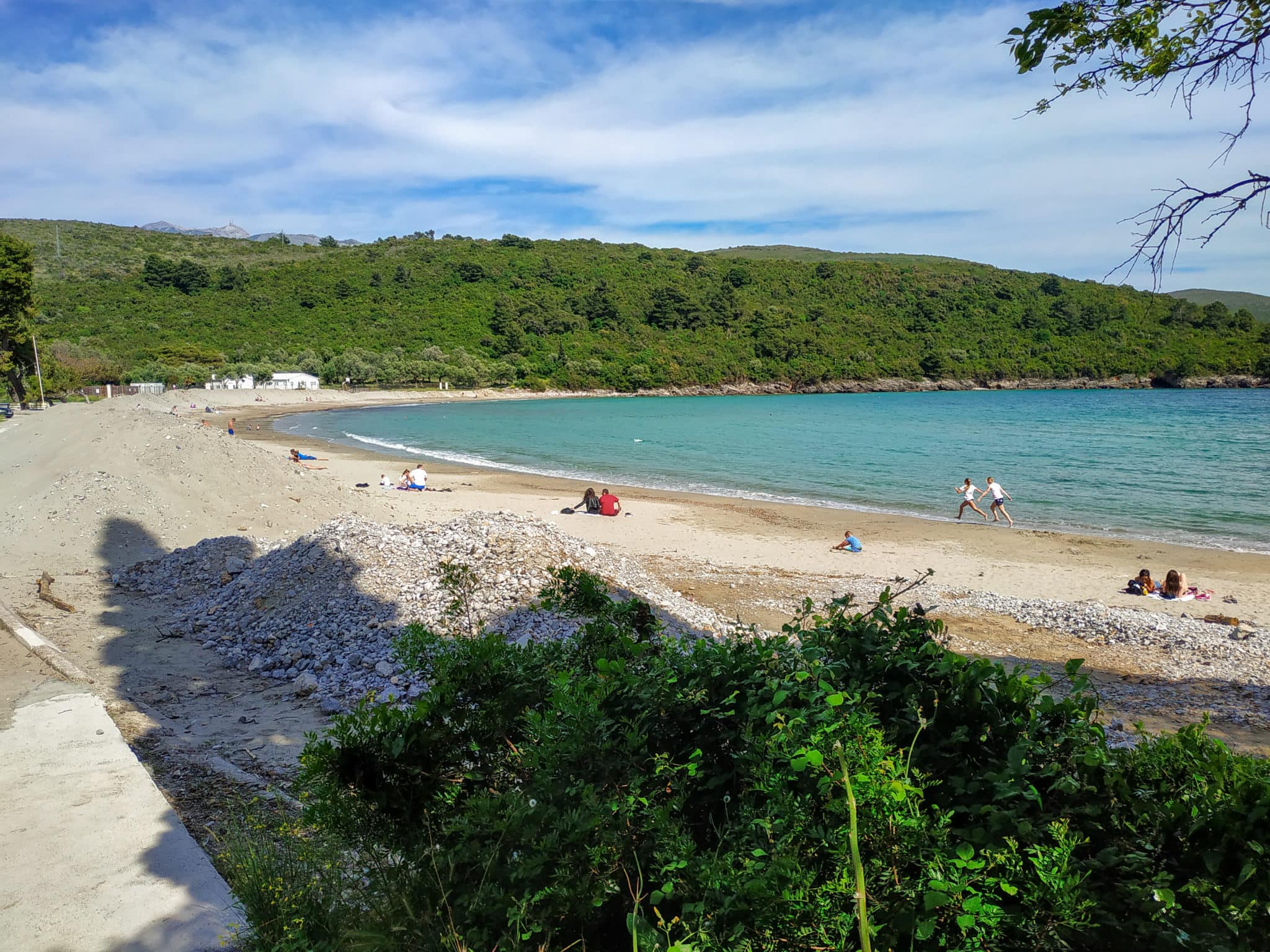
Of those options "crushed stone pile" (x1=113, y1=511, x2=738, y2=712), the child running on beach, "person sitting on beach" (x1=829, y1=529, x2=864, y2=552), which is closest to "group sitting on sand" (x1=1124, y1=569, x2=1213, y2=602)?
"person sitting on beach" (x1=829, y1=529, x2=864, y2=552)

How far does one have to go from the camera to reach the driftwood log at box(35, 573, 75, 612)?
33.2 ft

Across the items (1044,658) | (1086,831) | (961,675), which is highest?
(961,675)

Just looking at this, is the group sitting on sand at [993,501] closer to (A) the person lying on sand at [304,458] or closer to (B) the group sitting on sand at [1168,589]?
(B) the group sitting on sand at [1168,589]

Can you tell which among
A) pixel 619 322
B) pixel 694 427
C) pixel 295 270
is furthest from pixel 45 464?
pixel 295 270

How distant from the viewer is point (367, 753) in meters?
3.00

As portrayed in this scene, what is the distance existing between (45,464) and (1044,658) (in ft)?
71.1

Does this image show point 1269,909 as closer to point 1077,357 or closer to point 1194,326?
point 1077,357

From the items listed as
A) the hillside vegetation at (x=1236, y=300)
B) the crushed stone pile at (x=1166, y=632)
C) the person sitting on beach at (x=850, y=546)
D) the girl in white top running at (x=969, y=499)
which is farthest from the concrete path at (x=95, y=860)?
the hillside vegetation at (x=1236, y=300)

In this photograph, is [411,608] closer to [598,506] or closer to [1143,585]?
[598,506]

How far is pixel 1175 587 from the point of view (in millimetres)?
12852

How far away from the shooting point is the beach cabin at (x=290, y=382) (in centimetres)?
8637

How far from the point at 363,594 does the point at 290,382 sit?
286 feet

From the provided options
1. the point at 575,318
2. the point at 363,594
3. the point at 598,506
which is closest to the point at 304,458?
the point at 598,506

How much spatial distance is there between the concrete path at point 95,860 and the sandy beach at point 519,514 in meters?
1.23
